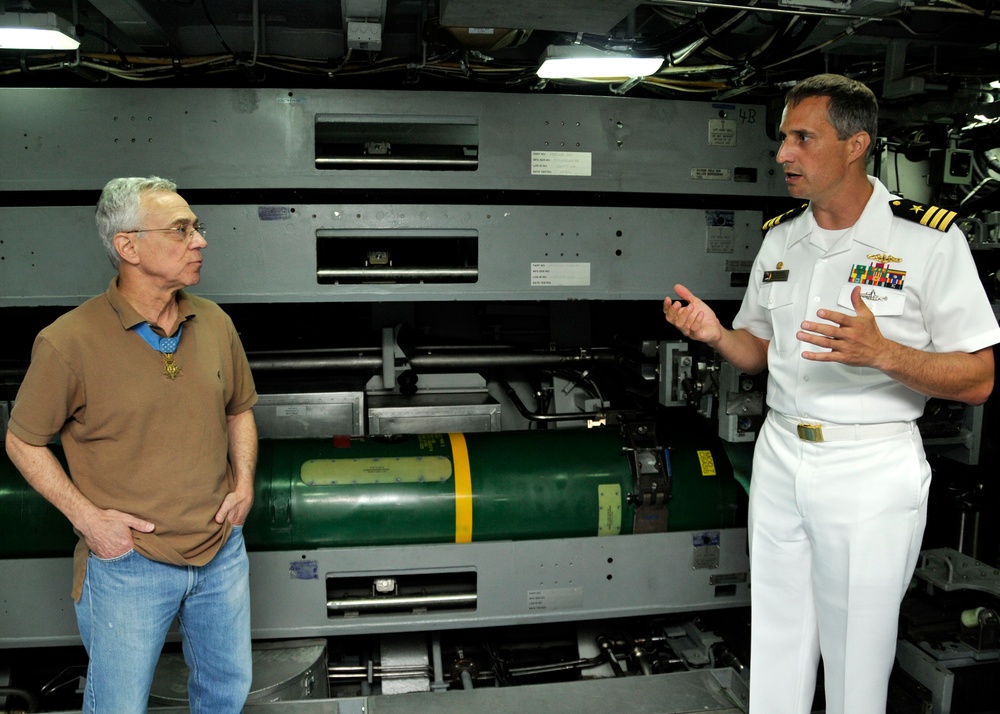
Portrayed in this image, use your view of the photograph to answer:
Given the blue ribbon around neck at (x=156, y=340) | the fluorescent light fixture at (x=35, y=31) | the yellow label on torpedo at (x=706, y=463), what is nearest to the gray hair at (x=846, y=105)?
the yellow label on torpedo at (x=706, y=463)

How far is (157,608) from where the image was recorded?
180cm

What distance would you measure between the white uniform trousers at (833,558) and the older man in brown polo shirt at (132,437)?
139cm

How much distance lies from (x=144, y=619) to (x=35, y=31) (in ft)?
5.01

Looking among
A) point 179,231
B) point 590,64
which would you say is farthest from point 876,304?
point 179,231

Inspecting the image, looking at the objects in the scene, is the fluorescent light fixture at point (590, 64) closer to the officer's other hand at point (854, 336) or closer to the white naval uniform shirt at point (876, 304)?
the white naval uniform shirt at point (876, 304)

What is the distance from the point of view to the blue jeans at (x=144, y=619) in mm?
1759

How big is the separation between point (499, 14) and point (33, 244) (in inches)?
67.0

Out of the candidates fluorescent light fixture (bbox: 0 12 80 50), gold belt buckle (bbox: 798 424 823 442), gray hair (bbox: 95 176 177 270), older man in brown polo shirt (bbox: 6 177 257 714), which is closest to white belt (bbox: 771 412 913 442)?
gold belt buckle (bbox: 798 424 823 442)

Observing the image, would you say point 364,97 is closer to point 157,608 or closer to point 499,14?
point 499,14

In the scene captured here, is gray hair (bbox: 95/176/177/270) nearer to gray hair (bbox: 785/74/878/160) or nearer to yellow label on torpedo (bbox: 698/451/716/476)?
gray hair (bbox: 785/74/878/160)

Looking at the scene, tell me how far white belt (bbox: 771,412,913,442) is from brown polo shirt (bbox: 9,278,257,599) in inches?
56.6

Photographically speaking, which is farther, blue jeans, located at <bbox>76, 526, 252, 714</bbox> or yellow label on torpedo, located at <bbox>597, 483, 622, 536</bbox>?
yellow label on torpedo, located at <bbox>597, 483, 622, 536</bbox>

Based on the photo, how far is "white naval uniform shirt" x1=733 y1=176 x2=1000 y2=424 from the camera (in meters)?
1.76

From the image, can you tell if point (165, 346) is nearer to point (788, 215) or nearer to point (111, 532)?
point (111, 532)
